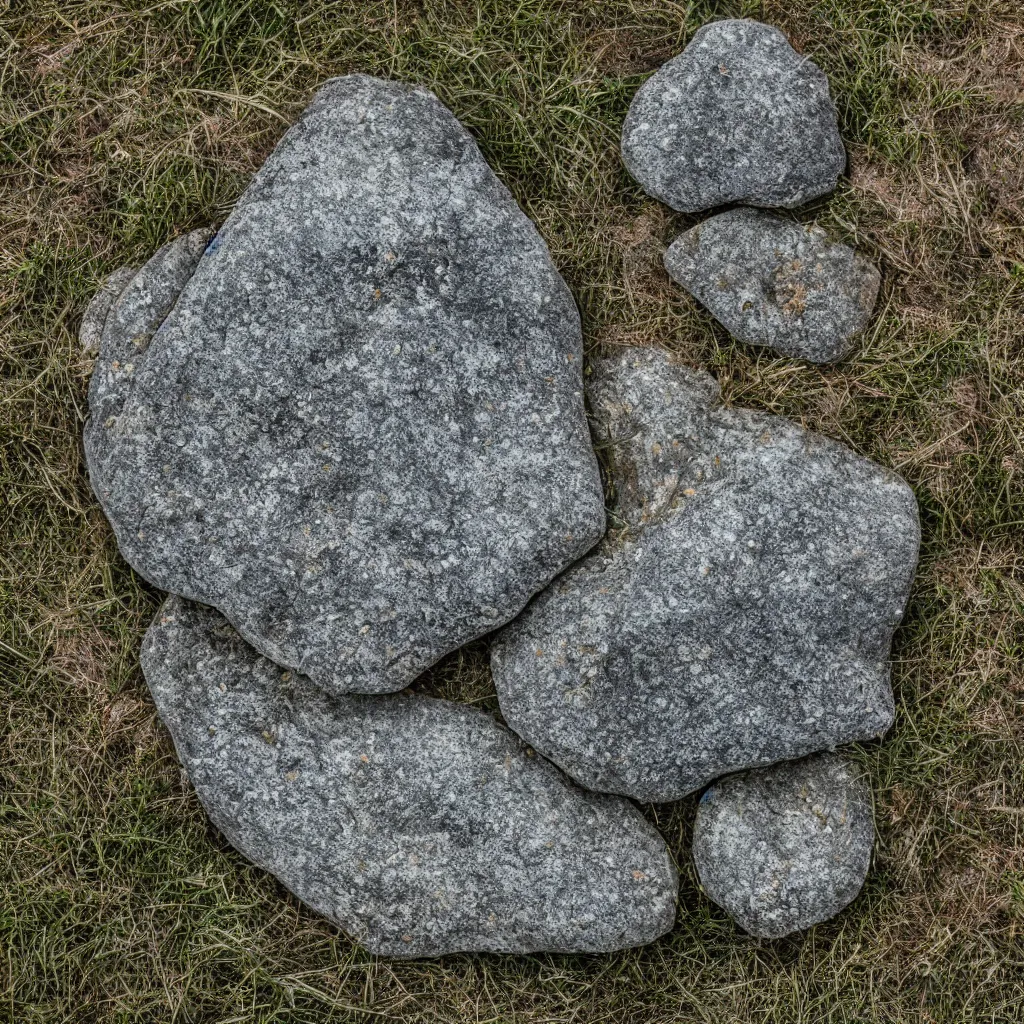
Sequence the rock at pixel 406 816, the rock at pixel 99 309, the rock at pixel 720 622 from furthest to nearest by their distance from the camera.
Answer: the rock at pixel 99 309
the rock at pixel 406 816
the rock at pixel 720 622

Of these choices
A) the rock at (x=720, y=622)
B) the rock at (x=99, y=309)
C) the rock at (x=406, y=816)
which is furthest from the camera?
the rock at (x=99, y=309)

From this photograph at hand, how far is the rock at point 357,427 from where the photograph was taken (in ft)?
9.06

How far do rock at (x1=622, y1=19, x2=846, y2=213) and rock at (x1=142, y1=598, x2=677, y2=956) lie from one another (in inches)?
69.0

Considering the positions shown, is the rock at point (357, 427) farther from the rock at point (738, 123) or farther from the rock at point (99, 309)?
the rock at point (738, 123)

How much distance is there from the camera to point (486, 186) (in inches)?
113

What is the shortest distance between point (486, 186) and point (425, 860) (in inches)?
77.8

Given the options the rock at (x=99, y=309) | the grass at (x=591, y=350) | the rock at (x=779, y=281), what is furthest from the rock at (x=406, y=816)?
the rock at (x=779, y=281)

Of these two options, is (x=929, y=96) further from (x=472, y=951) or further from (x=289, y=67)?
(x=472, y=951)

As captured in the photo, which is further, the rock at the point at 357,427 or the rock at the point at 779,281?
the rock at the point at 779,281

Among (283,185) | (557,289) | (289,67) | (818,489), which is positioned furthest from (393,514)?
(289,67)

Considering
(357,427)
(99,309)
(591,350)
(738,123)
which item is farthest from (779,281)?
(99,309)

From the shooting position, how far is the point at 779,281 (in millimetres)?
2904

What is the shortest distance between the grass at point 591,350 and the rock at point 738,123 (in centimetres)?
13

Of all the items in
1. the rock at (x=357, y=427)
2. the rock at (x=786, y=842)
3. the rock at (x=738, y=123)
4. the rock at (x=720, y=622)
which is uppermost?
the rock at (x=738, y=123)
